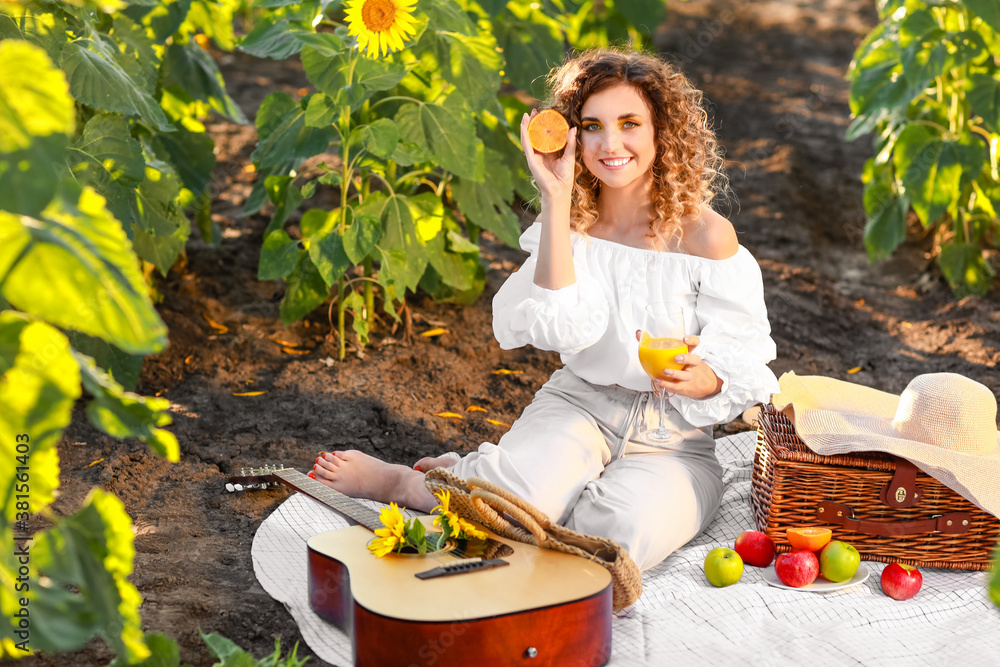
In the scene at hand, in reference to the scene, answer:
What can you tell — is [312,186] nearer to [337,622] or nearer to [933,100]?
[337,622]

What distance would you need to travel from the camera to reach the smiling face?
2262 mm

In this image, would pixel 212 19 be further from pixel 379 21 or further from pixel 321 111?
pixel 379 21

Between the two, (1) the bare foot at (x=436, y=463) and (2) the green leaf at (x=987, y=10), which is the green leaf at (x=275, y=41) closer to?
(1) the bare foot at (x=436, y=463)

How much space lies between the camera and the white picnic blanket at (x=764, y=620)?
187 cm

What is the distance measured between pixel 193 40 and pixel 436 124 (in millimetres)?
1115

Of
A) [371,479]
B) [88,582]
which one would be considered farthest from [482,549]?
[88,582]

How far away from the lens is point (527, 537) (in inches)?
76.1

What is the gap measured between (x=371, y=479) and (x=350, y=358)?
36.6 inches

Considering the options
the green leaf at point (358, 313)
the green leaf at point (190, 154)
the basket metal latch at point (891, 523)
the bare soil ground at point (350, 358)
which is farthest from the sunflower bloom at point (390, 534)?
the green leaf at point (190, 154)

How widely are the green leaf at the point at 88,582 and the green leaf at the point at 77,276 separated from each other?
26 cm

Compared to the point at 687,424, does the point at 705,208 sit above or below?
above

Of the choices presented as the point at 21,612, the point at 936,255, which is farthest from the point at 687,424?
the point at 936,255

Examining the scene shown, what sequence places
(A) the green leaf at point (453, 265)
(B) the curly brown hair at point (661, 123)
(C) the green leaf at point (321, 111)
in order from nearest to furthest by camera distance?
(B) the curly brown hair at point (661, 123) → (C) the green leaf at point (321, 111) → (A) the green leaf at point (453, 265)

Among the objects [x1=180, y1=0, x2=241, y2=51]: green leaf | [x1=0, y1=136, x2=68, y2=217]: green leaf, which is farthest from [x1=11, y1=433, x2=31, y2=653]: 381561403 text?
[x1=180, y1=0, x2=241, y2=51]: green leaf
